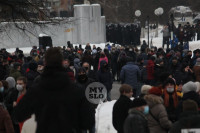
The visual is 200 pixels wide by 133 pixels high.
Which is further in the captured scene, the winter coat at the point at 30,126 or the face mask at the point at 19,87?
the face mask at the point at 19,87

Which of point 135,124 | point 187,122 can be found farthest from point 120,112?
point 187,122

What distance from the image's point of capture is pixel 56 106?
475cm

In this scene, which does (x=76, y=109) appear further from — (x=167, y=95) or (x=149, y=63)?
(x=149, y=63)

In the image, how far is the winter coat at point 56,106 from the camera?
4.72 meters

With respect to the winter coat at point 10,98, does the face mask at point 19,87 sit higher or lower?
higher

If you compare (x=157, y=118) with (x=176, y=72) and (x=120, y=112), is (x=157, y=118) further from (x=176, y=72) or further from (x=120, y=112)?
(x=176, y=72)

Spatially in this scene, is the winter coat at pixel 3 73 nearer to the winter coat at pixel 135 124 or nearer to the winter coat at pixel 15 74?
the winter coat at pixel 15 74

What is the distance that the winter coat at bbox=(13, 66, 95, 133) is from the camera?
4719 millimetres

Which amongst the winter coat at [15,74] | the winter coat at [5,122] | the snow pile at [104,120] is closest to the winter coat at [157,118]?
the winter coat at [5,122]

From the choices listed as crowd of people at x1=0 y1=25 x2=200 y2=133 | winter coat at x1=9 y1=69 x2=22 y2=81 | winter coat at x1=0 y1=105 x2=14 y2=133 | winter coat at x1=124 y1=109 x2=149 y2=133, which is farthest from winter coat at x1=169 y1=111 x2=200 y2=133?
winter coat at x1=9 y1=69 x2=22 y2=81

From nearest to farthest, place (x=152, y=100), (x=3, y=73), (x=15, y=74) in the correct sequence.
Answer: (x=152, y=100), (x=15, y=74), (x=3, y=73)

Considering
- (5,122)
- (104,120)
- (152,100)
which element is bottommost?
(104,120)

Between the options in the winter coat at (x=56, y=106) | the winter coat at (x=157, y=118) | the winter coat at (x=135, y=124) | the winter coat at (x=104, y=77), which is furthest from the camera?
the winter coat at (x=104, y=77)

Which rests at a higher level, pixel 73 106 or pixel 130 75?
pixel 73 106
